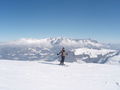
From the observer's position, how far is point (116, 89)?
13.3 meters

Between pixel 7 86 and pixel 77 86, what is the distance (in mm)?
5233

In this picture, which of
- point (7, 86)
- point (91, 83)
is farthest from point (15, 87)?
point (91, 83)

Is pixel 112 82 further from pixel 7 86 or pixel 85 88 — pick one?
pixel 7 86

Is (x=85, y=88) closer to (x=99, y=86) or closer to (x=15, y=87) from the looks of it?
(x=99, y=86)

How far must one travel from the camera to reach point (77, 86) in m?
13.9

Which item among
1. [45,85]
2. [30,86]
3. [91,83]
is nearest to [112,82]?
[91,83]

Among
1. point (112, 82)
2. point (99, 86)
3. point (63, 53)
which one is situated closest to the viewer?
point (99, 86)

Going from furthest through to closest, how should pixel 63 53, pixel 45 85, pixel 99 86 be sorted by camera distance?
pixel 63 53, pixel 99 86, pixel 45 85

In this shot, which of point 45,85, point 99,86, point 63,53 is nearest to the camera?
point 45,85

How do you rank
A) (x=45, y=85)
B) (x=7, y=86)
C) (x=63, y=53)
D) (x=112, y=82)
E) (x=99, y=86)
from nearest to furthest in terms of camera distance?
(x=7, y=86), (x=45, y=85), (x=99, y=86), (x=112, y=82), (x=63, y=53)

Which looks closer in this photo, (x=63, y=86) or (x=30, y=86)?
(x=30, y=86)

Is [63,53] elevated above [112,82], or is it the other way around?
[63,53]

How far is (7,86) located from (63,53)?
1606cm

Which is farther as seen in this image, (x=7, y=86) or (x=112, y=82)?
(x=112, y=82)
